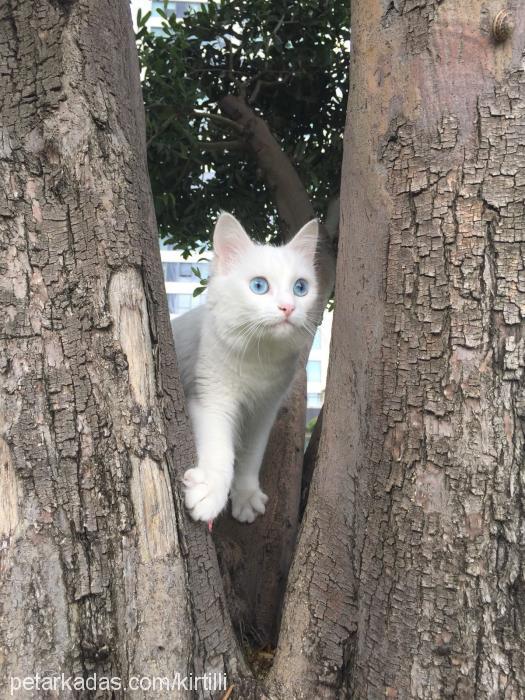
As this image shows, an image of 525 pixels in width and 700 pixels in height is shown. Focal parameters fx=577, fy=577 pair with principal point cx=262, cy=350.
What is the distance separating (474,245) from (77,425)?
0.78m

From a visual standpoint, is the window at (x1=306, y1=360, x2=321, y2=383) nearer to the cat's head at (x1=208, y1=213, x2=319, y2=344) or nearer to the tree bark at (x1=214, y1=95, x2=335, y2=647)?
the tree bark at (x1=214, y1=95, x2=335, y2=647)

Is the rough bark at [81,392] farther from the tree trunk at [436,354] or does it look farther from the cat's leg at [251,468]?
the cat's leg at [251,468]

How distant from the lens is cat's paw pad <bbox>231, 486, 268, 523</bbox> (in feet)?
6.26

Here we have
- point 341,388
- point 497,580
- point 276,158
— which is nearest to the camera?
point 497,580

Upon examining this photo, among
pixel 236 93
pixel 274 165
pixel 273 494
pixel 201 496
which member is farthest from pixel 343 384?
pixel 236 93

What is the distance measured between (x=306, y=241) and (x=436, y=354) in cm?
92

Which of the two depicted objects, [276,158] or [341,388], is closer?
[341,388]

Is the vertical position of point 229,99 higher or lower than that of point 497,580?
higher

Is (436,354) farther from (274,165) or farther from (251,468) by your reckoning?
(274,165)

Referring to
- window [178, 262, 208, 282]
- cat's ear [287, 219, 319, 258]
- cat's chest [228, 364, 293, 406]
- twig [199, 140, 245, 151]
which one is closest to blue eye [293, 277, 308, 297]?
cat's ear [287, 219, 319, 258]

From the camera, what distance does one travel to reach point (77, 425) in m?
1.07

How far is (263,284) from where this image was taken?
173 centimetres

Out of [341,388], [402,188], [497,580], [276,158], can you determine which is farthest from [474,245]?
[276,158]

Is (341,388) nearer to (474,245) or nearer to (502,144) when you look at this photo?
(474,245)
